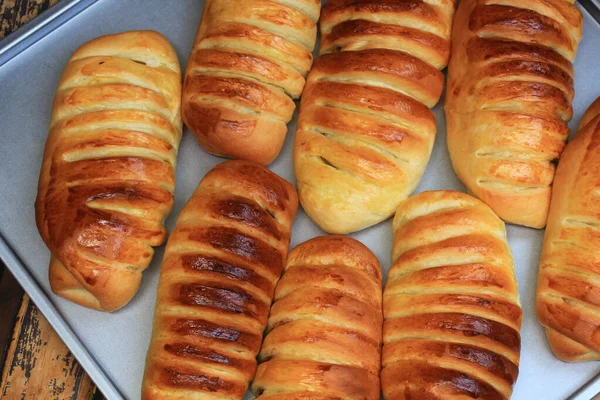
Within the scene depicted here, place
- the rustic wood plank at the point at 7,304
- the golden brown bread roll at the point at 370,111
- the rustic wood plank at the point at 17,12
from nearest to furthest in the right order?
Answer: the golden brown bread roll at the point at 370,111 → the rustic wood plank at the point at 7,304 → the rustic wood plank at the point at 17,12

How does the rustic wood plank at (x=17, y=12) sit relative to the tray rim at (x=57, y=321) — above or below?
above

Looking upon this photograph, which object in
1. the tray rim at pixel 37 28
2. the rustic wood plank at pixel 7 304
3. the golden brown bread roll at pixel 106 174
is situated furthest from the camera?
the tray rim at pixel 37 28

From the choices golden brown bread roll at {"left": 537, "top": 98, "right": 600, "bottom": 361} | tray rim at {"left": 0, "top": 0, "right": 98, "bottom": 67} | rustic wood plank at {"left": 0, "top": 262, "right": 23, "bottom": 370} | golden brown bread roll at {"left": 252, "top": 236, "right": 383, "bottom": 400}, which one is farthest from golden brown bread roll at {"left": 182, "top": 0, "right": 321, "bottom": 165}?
golden brown bread roll at {"left": 537, "top": 98, "right": 600, "bottom": 361}

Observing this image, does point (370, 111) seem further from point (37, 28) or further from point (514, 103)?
point (37, 28)

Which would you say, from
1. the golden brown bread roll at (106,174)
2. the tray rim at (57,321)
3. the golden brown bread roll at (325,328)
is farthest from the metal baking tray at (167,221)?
the golden brown bread roll at (325,328)

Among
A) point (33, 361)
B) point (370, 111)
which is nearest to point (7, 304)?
point (33, 361)

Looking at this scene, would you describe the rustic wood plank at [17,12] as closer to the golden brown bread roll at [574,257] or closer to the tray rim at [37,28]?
the tray rim at [37,28]

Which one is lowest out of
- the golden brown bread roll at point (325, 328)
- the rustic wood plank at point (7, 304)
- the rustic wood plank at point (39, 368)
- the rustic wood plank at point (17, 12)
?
the rustic wood plank at point (39, 368)

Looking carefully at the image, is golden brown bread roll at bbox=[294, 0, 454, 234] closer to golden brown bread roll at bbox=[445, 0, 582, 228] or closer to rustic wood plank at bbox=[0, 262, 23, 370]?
golden brown bread roll at bbox=[445, 0, 582, 228]

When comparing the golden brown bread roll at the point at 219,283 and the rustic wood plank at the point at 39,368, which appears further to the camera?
the rustic wood plank at the point at 39,368
